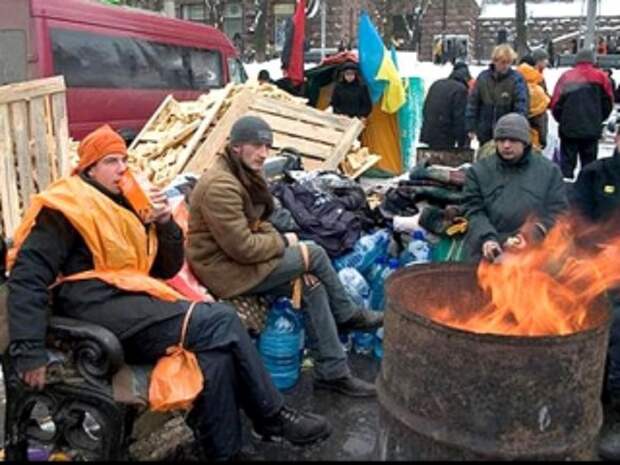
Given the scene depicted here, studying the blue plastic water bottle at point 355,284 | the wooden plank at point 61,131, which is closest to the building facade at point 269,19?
the wooden plank at point 61,131

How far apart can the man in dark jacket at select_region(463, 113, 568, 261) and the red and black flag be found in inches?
232

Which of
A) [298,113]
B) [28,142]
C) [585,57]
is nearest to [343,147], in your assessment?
[298,113]

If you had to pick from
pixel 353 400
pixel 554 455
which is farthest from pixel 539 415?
pixel 353 400

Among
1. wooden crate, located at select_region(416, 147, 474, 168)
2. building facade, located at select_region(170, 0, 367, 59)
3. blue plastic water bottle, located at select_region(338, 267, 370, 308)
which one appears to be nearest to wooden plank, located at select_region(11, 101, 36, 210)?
blue plastic water bottle, located at select_region(338, 267, 370, 308)

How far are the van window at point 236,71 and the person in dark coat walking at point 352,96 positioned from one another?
203 inches

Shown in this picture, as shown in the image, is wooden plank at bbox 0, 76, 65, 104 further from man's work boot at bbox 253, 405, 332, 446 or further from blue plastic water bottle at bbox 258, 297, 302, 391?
man's work boot at bbox 253, 405, 332, 446

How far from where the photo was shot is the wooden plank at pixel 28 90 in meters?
5.66

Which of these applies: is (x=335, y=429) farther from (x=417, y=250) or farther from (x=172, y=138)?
(x=172, y=138)

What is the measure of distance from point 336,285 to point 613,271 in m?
1.48

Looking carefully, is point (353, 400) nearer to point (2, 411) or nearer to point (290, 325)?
point (290, 325)

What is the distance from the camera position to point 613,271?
3.43 metres

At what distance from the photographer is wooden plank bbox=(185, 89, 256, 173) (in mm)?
6672

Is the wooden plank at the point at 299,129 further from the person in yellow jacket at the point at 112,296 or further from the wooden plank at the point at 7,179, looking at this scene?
the person in yellow jacket at the point at 112,296

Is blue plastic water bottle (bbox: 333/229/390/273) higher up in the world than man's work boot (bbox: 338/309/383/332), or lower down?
higher up
